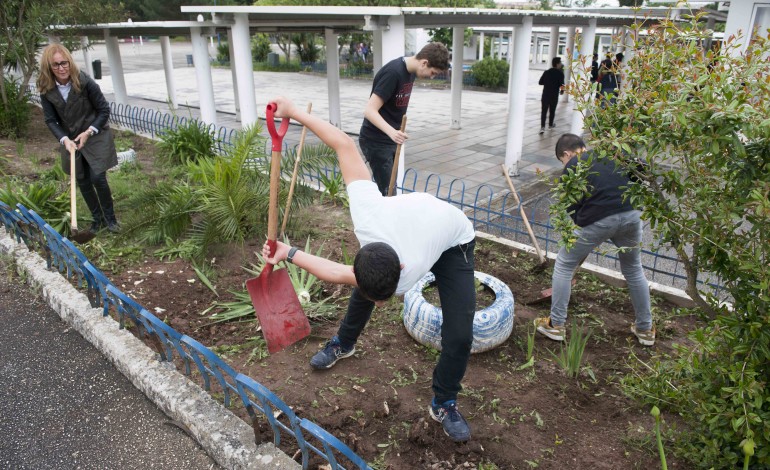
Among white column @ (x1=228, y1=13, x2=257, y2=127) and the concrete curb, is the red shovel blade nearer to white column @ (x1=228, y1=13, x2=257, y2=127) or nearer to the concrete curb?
the concrete curb

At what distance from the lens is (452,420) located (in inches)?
104

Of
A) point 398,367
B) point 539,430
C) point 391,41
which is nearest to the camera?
point 539,430

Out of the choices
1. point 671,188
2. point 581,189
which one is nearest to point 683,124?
point 671,188

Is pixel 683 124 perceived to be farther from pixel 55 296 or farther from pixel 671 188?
pixel 55 296

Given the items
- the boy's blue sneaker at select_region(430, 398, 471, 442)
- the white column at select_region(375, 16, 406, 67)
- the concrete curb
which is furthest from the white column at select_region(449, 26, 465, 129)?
the boy's blue sneaker at select_region(430, 398, 471, 442)

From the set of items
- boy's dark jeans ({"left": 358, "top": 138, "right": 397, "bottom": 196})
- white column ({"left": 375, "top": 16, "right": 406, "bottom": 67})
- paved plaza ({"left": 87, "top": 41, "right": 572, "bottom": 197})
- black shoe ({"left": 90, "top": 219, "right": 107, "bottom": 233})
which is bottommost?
paved plaza ({"left": 87, "top": 41, "right": 572, "bottom": 197})

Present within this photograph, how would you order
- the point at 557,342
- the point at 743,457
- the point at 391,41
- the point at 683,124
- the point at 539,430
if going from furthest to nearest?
the point at 391,41 < the point at 557,342 < the point at 539,430 < the point at 743,457 < the point at 683,124

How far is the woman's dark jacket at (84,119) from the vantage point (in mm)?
4559

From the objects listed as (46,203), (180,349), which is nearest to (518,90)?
(46,203)

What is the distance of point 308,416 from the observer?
9.16 ft

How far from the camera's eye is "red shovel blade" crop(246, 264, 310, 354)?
3234 mm

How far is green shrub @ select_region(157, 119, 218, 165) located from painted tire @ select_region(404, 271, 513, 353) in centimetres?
449

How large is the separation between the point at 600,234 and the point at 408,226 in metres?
1.51

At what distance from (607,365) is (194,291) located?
2.87m
